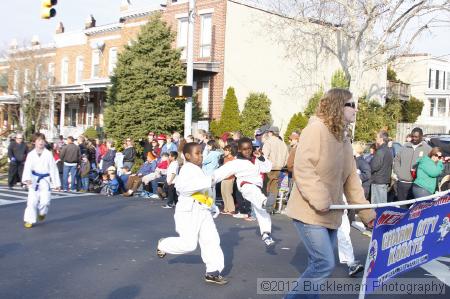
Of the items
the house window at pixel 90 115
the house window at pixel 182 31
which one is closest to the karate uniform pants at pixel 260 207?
the house window at pixel 182 31

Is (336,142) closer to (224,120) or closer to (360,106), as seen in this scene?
(224,120)

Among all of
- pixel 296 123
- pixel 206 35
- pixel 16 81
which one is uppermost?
pixel 206 35

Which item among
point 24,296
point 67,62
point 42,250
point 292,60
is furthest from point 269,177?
point 67,62

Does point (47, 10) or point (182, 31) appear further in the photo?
point (182, 31)

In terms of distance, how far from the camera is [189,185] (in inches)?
265

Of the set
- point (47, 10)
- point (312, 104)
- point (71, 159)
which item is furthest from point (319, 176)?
point (312, 104)

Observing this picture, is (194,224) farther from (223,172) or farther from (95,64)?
(95,64)

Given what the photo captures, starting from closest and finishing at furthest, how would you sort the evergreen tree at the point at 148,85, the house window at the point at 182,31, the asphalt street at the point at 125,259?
the asphalt street at the point at 125,259
the evergreen tree at the point at 148,85
the house window at the point at 182,31

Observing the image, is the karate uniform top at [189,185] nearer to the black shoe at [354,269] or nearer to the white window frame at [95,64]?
the black shoe at [354,269]

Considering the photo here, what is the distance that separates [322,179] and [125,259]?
4159mm

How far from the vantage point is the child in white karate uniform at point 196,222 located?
6.70 m

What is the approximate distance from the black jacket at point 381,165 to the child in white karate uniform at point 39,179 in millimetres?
6550

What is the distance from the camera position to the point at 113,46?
33.7 m

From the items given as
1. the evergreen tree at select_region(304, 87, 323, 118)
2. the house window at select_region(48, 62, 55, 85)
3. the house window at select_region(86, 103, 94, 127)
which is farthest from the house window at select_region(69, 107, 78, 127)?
the evergreen tree at select_region(304, 87, 323, 118)
